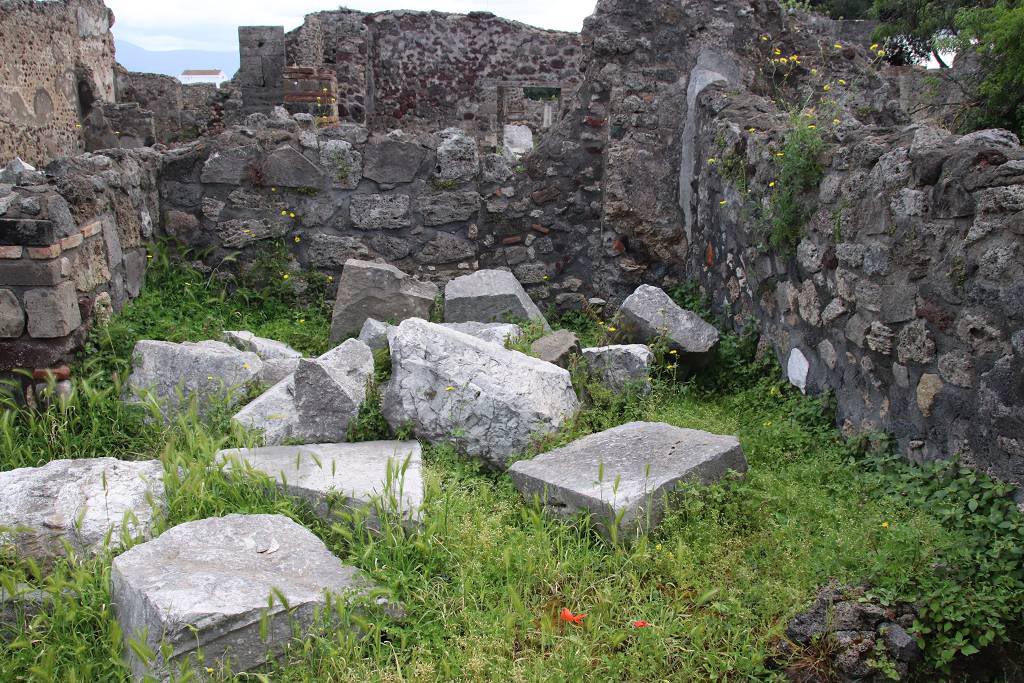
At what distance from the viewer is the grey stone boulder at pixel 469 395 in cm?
391

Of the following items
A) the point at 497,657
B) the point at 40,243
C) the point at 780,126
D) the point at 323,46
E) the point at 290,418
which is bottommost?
the point at 497,657

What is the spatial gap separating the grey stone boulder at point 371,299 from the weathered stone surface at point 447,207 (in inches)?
31.0

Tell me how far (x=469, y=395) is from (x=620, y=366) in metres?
1.17

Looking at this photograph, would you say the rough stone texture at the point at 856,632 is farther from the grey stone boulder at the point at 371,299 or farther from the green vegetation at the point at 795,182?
the grey stone boulder at the point at 371,299

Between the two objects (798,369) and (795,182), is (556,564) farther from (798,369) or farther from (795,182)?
(795,182)

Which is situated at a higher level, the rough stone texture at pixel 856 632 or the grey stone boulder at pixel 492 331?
the grey stone boulder at pixel 492 331

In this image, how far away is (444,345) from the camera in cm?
412

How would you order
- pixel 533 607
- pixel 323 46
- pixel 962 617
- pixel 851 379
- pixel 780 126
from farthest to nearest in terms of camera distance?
pixel 323 46, pixel 780 126, pixel 851 379, pixel 533 607, pixel 962 617

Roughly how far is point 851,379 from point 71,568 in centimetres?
346

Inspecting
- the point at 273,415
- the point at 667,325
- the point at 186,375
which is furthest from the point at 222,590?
the point at 667,325

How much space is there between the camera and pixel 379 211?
6102 mm

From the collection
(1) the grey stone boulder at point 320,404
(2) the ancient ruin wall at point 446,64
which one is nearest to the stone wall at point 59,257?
(1) the grey stone boulder at point 320,404

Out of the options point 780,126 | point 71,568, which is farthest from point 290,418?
point 780,126

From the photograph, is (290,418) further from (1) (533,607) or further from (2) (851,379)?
(2) (851,379)
